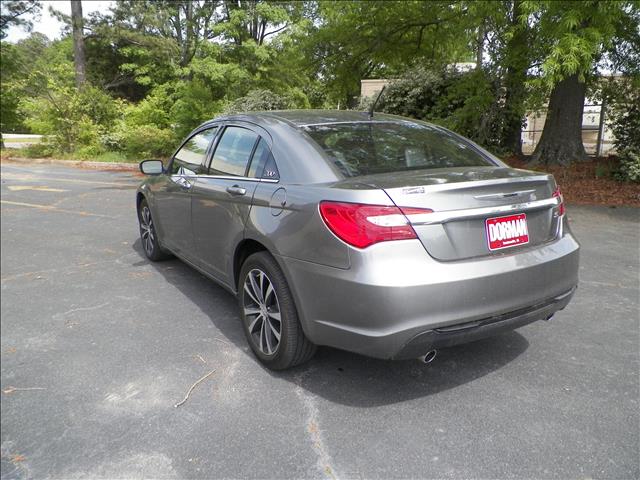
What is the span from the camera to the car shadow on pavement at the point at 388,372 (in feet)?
9.39

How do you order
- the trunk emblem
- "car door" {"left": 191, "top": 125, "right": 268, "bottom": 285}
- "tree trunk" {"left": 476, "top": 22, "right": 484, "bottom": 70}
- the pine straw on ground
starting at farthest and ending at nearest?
"tree trunk" {"left": 476, "top": 22, "right": 484, "bottom": 70}
the pine straw on ground
"car door" {"left": 191, "top": 125, "right": 268, "bottom": 285}
the trunk emblem

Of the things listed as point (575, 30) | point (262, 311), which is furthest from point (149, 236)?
point (575, 30)

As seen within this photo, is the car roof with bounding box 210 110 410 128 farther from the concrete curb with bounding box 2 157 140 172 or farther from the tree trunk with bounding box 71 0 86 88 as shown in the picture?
the tree trunk with bounding box 71 0 86 88

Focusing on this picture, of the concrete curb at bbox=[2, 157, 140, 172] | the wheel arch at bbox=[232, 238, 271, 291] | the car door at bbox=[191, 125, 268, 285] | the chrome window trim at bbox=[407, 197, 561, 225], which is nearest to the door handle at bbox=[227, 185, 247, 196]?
the car door at bbox=[191, 125, 268, 285]

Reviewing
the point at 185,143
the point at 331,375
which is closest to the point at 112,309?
the point at 185,143

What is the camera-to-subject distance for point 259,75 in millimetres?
23344

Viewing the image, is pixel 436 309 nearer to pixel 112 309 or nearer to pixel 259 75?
pixel 112 309

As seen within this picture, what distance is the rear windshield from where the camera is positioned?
3035 mm

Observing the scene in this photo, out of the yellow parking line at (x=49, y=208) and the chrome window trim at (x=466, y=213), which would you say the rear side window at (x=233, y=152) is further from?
the yellow parking line at (x=49, y=208)

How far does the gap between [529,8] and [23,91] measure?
70.2 ft

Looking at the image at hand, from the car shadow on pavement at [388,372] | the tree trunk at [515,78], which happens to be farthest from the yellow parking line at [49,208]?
the tree trunk at [515,78]

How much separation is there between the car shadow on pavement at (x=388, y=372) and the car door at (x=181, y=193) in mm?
1119

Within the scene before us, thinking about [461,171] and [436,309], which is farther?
[461,171]

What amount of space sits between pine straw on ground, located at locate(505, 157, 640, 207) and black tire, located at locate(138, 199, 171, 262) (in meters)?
6.92
